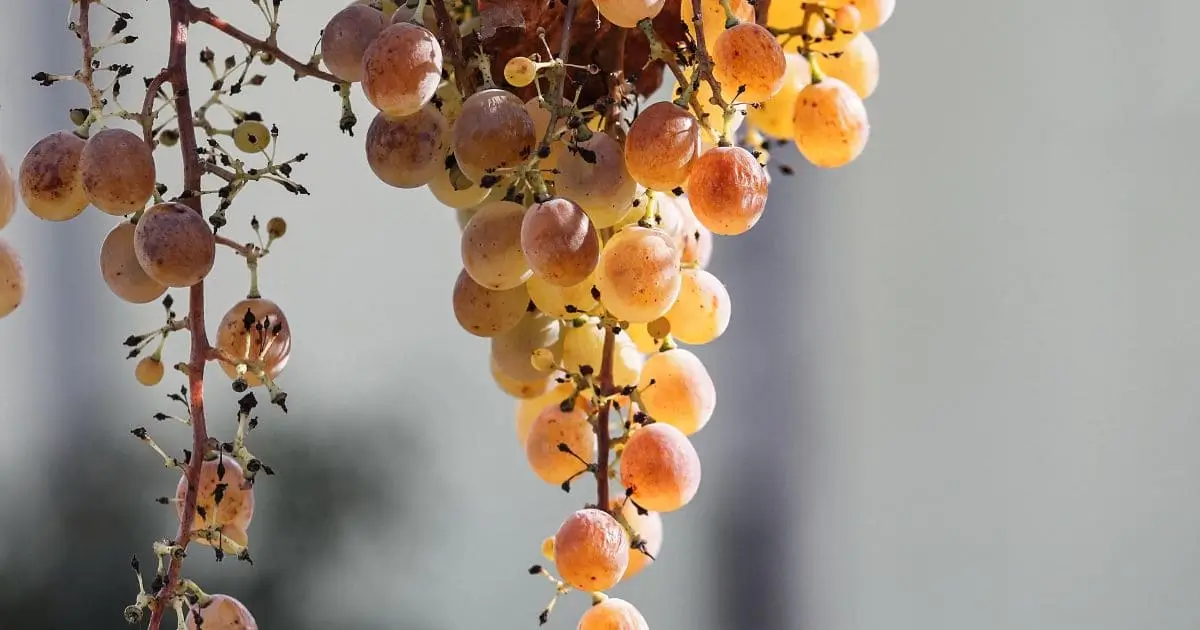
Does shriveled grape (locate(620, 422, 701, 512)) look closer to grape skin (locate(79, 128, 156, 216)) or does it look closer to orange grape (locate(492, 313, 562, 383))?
orange grape (locate(492, 313, 562, 383))

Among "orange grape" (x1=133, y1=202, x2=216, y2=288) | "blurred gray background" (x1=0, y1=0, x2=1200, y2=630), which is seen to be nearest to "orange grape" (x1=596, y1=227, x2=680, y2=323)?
"orange grape" (x1=133, y1=202, x2=216, y2=288)

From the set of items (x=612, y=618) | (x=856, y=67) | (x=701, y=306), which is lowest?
(x=612, y=618)

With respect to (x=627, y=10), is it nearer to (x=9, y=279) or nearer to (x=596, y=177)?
(x=596, y=177)

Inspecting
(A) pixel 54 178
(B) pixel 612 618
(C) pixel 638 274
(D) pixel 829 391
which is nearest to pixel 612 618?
(B) pixel 612 618

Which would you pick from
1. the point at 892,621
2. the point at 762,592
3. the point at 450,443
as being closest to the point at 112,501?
the point at 450,443

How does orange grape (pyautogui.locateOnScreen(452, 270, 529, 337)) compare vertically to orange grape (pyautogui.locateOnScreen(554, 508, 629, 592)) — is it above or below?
above

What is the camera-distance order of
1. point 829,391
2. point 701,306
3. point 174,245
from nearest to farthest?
point 174,245
point 701,306
point 829,391
